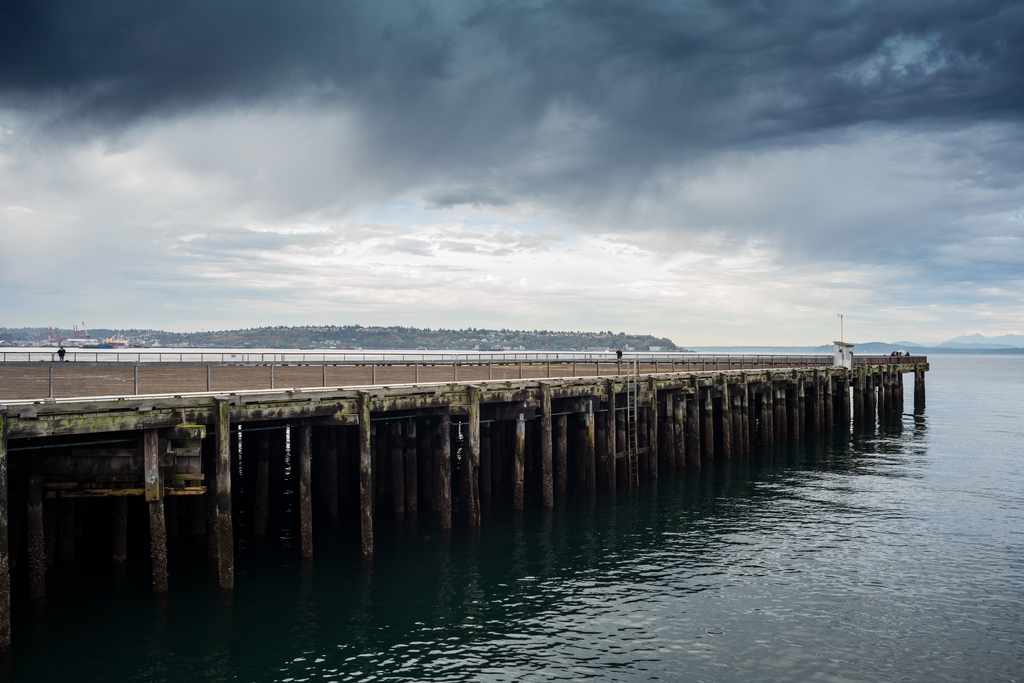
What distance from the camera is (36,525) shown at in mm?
20875

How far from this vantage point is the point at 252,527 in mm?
30156

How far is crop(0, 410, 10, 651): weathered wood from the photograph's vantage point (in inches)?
674

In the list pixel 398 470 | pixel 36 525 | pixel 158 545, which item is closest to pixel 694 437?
pixel 398 470

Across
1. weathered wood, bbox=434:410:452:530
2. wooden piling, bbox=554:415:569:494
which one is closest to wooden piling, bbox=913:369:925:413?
wooden piling, bbox=554:415:569:494

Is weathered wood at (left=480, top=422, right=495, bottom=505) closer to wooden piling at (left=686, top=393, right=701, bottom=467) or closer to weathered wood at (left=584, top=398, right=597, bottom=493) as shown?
weathered wood at (left=584, top=398, right=597, bottom=493)

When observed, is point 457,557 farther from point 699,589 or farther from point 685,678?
point 685,678

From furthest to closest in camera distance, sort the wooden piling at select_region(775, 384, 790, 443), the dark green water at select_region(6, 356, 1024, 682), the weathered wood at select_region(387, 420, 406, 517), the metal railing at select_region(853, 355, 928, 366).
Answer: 1. the metal railing at select_region(853, 355, 928, 366)
2. the wooden piling at select_region(775, 384, 790, 443)
3. the weathered wood at select_region(387, 420, 406, 517)
4. the dark green water at select_region(6, 356, 1024, 682)

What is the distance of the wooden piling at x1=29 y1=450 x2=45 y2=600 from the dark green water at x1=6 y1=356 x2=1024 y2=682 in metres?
0.69

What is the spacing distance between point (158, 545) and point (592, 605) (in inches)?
501

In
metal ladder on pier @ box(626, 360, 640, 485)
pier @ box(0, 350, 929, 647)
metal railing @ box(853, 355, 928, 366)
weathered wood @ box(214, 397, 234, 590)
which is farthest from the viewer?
metal railing @ box(853, 355, 928, 366)

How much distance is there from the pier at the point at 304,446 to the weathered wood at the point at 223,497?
41 millimetres

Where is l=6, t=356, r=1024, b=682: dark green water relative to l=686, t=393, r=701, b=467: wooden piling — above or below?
below

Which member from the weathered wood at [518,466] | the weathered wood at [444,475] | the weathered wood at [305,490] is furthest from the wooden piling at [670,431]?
the weathered wood at [305,490]

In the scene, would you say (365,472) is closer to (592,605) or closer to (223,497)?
(223,497)
